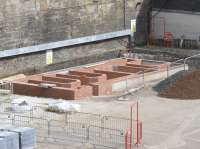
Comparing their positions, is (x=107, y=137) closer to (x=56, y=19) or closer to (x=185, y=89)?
(x=185, y=89)

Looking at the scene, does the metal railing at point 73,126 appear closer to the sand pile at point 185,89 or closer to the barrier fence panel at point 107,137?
the barrier fence panel at point 107,137

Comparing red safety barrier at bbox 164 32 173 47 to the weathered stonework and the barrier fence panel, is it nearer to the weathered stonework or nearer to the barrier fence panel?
the weathered stonework

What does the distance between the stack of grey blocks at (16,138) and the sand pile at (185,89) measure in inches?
463

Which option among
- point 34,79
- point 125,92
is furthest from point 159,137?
point 34,79

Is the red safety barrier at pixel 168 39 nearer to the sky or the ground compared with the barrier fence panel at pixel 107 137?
nearer to the sky

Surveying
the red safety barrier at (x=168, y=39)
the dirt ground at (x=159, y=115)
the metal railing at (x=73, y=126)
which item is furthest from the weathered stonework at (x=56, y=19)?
the metal railing at (x=73, y=126)

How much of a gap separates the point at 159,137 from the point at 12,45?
45.1ft

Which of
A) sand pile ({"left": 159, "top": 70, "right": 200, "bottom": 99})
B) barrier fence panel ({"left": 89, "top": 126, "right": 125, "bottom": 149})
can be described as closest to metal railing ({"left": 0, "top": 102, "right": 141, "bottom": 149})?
barrier fence panel ({"left": 89, "top": 126, "right": 125, "bottom": 149})

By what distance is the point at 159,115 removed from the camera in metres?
32.9

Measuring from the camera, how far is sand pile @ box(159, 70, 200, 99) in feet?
119

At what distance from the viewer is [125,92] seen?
37531 mm

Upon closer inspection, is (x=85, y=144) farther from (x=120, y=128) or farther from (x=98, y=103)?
(x=98, y=103)

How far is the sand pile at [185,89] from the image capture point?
119ft

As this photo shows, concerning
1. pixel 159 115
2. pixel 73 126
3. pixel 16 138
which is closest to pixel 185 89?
pixel 159 115
